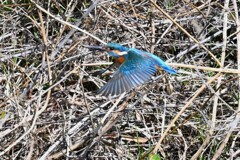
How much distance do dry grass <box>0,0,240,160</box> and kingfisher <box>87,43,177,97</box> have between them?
0.36 ft

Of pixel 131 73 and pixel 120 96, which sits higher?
pixel 131 73

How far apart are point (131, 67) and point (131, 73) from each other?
9cm

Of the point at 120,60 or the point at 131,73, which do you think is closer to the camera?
the point at 131,73

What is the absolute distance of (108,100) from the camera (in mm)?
3844

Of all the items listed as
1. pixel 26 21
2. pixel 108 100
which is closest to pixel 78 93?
pixel 108 100

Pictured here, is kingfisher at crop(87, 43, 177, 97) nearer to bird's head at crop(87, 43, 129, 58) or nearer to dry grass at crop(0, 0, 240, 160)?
bird's head at crop(87, 43, 129, 58)

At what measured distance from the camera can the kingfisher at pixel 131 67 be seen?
347cm

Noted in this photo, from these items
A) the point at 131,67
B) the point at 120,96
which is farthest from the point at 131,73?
the point at 120,96

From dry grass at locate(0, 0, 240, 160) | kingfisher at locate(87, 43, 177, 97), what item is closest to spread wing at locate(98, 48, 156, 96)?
kingfisher at locate(87, 43, 177, 97)

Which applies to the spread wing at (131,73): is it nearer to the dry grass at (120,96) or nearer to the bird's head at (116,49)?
the bird's head at (116,49)

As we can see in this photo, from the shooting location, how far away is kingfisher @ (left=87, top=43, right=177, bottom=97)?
3.47 m

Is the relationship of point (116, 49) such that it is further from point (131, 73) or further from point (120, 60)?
point (131, 73)

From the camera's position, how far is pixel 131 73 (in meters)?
3.57

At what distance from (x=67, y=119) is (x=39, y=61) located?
2.14ft
